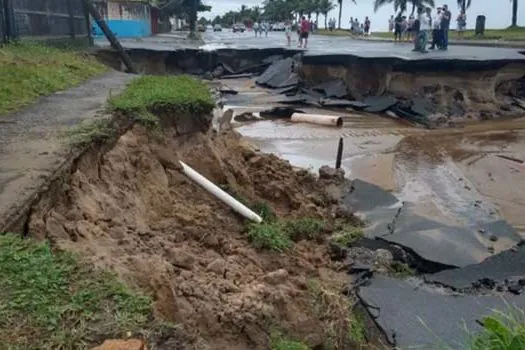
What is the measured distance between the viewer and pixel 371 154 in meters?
12.9

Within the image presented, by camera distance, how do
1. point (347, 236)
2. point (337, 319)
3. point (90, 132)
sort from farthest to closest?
point (347, 236), point (90, 132), point (337, 319)

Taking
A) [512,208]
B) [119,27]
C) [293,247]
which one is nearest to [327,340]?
[293,247]

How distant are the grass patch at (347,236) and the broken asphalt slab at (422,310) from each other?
1187mm

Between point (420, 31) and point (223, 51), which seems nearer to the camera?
point (420, 31)

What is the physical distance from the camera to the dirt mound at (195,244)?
382 centimetres

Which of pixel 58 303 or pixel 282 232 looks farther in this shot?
pixel 282 232

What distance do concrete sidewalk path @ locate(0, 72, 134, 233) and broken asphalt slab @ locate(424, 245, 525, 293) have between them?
3798mm

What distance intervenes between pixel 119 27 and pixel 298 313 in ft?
104

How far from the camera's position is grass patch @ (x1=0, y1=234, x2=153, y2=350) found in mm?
2621

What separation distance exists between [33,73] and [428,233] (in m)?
6.75

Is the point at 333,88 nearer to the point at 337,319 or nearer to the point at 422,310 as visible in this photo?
the point at 422,310

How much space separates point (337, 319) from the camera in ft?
15.7

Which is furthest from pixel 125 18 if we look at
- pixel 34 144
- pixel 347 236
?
pixel 34 144

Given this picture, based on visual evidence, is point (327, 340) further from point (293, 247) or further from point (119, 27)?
point (119, 27)
